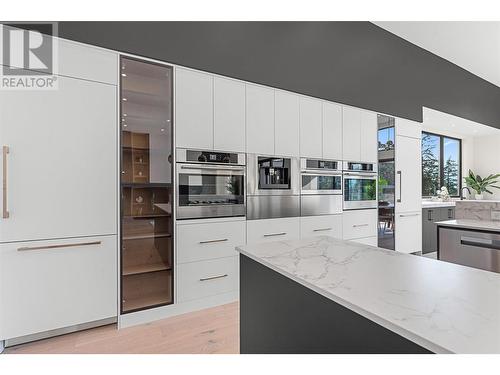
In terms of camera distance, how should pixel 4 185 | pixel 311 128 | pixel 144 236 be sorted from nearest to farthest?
pixel 4 185, pixel 144 236, pixel 311 128

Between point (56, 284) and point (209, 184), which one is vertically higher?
point (209, 184)

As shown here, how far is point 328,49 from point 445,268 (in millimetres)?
3253

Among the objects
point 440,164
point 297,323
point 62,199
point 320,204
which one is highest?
point 440,164

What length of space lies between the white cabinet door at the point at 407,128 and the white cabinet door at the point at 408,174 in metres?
0.06

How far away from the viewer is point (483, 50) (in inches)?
179

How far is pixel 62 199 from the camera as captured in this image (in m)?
2.08

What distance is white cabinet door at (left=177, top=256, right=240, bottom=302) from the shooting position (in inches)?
99.3

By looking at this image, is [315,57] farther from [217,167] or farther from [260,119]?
[217,167]

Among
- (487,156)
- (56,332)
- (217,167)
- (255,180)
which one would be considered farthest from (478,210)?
(487,156)

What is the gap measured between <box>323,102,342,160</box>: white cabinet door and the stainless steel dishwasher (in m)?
1.44

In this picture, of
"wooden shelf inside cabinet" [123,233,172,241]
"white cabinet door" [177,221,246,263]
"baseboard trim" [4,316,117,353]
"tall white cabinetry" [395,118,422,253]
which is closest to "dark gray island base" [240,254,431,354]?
"white cabinet door" [177,221,246,263]

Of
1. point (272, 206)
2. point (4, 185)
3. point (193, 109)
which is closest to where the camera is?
point (4, 185)

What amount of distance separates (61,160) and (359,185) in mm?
3341
